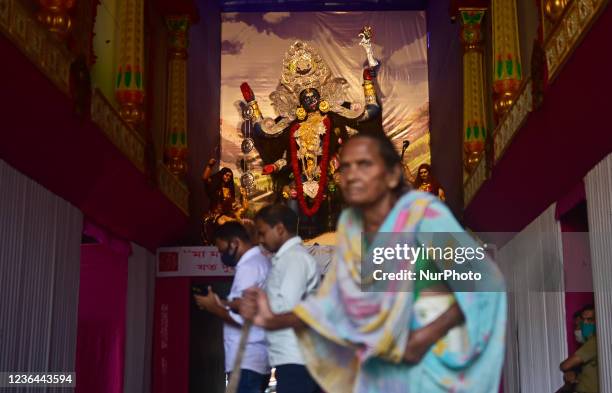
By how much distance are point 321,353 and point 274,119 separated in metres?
11.5

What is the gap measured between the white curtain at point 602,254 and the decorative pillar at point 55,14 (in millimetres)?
4306

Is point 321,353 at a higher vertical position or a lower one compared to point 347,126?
lower

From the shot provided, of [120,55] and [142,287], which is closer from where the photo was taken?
[120,55]

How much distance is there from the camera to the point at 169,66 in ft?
37.5

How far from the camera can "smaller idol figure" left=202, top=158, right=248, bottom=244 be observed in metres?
11.3

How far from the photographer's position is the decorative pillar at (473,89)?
9984mm

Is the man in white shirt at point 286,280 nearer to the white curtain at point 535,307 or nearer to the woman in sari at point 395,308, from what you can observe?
the woman in sari at point 395,308

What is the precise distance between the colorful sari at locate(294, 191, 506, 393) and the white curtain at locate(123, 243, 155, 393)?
7.85m

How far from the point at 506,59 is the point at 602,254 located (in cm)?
312

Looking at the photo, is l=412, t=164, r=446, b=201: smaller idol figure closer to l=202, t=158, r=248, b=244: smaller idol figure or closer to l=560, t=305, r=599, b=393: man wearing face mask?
l=202, t=158, r=248, b=244: smaller idol figure

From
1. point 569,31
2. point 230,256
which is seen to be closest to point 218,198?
point 569,31

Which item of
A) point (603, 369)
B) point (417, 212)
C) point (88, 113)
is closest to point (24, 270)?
point (88, 113)

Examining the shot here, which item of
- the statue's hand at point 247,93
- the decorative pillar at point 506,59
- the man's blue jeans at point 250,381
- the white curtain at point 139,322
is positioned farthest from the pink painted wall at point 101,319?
the man's blue jeans at point 250,381

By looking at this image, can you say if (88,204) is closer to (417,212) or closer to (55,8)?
(55,8)
